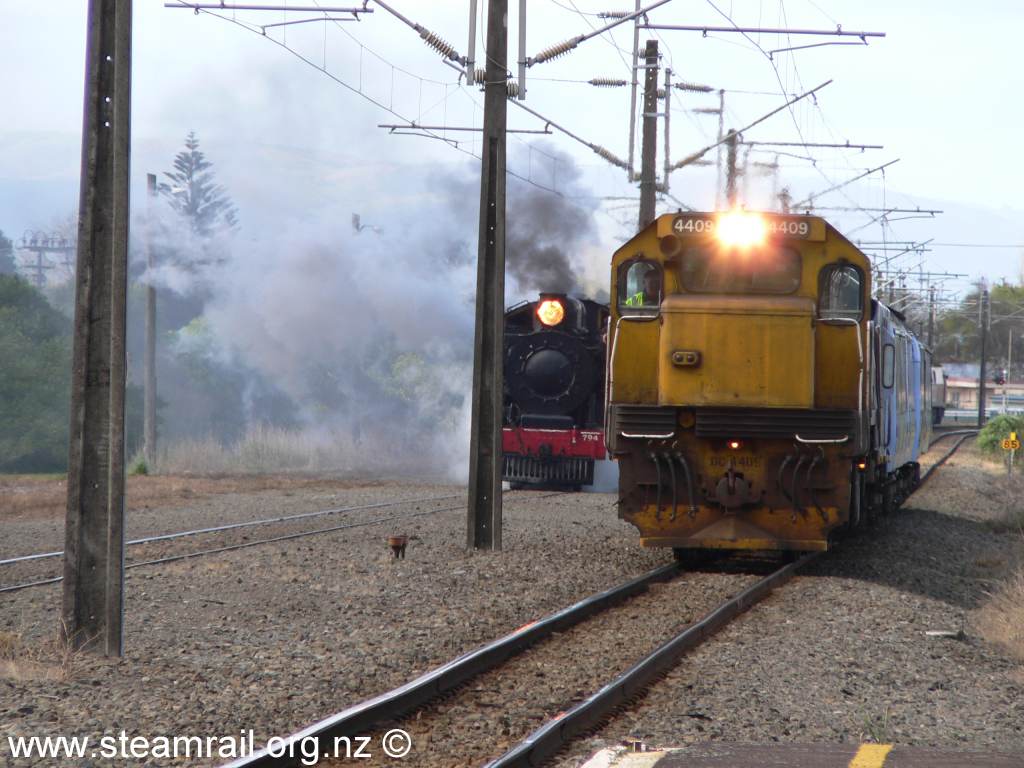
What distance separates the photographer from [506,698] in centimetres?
761

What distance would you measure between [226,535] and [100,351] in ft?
31.2

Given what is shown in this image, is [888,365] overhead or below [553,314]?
below

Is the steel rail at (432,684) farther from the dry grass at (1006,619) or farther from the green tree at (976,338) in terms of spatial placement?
the green tree at (976,338)

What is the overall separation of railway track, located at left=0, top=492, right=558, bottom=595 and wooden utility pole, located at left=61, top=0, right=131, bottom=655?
4.31 metres

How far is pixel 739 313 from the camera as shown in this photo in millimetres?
12547

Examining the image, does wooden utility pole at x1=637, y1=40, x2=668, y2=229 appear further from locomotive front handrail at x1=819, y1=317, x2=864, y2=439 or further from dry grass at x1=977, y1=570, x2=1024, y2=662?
dry grass at x1=977, y1=570, x2=1024, y2=662

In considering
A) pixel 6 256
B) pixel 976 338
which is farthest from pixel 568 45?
pixel 976 338

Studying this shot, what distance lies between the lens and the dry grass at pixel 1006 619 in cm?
994

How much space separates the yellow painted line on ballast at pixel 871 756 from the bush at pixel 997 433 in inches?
1612

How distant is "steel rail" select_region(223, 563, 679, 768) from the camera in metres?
6.08

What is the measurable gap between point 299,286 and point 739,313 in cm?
2976

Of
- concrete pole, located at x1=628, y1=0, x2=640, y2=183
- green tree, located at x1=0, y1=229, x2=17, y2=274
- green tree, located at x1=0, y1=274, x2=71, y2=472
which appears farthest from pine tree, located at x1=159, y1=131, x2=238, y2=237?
concrete pole, located at x1=628, y1=0, x2=640, y2=183

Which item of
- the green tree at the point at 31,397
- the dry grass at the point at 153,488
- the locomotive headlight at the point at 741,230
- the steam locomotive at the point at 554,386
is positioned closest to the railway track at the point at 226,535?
the steam locomotive at the point at 554,386

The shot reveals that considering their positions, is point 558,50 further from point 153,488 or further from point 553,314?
point 153,488
